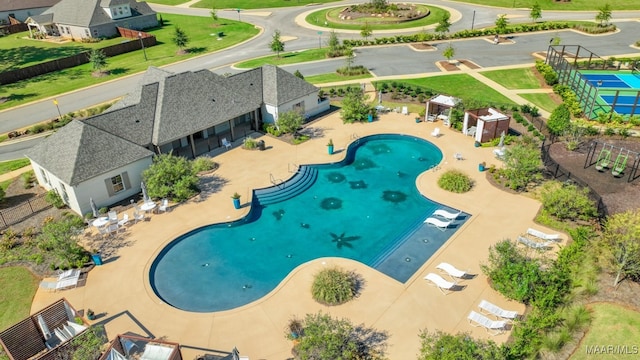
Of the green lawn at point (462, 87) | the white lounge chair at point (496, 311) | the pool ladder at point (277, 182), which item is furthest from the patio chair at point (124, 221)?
the green lawn at point (462, 87)

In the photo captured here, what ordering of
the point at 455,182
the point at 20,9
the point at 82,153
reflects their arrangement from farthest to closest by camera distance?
the point at 20,9 < the point at 455,182 < the point at 82,153

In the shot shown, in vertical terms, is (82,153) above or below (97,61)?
above

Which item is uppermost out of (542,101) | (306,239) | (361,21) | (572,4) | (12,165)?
(572,4)

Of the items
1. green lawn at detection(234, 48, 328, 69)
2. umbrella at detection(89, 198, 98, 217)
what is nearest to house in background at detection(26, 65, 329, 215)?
umbrella at detection(89, 198, 98, 217)

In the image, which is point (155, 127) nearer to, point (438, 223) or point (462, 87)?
point (438, 223)

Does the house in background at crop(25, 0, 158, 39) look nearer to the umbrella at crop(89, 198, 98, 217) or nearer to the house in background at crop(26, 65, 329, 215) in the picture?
the house in background at crop(26, 65, 329, 215)

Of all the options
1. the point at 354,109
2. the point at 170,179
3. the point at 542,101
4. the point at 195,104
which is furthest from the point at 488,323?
the point at 542,101

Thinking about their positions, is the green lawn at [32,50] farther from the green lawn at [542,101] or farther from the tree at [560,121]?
the tree at [560,121]
